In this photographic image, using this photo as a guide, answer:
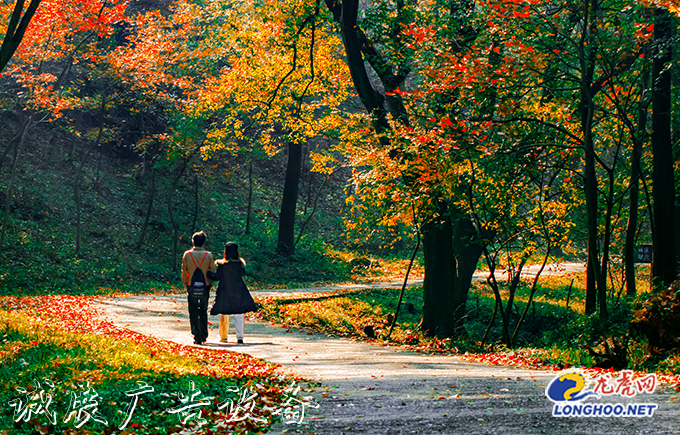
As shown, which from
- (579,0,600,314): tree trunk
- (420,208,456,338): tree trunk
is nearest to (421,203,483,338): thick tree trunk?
(420,208,456,338): tree trunk

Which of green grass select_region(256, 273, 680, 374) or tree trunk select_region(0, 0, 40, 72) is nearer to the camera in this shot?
green grass select_region(256, 273, 680, 374)

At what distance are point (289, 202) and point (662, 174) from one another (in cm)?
2092

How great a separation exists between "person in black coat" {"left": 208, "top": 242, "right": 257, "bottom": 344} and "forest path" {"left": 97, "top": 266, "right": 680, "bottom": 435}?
24.8 inches

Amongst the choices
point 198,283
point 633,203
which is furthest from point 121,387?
point 633,203

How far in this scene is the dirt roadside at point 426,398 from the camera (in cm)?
507

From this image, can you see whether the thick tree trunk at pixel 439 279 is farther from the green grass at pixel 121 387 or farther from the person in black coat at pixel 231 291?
the green grass at pixel 121 387

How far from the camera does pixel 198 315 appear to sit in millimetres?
10797

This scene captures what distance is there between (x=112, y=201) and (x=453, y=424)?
25751 mm

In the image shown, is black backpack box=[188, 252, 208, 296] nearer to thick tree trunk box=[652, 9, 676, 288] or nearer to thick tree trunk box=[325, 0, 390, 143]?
thick tree trunk box=[325, 0, 390, 143]

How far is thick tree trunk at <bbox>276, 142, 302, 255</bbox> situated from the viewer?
98.0 ft

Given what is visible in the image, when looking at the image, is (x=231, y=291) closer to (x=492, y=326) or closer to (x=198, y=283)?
(x=198, y=283)

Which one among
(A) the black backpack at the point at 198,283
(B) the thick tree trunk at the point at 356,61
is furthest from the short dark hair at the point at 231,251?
(B) the thick tree trunk at the point at 356,61

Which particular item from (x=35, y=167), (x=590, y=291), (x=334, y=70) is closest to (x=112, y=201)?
(x=35, y=167)

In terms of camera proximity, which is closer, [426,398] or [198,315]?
[426,398]
